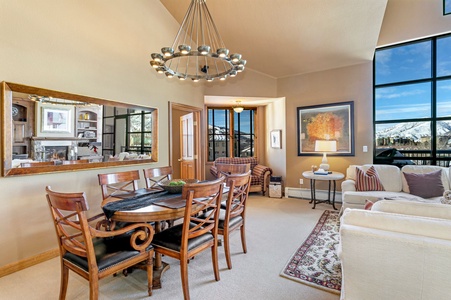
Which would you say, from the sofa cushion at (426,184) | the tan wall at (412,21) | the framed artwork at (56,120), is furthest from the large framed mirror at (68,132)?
the tan wall at (412,21)

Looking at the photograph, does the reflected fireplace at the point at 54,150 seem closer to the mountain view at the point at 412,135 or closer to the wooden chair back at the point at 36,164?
the wooden chair back at the point at 36,164

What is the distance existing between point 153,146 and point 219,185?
2363 millimetres

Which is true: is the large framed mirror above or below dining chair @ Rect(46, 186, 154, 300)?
above

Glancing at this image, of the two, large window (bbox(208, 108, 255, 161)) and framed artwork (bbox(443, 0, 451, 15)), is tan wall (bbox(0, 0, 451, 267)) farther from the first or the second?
large window (bbox(208, 108, 255, 161))

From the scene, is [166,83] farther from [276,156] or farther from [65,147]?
[276,156]

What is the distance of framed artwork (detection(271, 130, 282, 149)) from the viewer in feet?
19.2

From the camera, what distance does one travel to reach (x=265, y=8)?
3678 millimetres

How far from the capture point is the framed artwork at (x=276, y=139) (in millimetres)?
5840

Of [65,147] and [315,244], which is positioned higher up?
[65,147]

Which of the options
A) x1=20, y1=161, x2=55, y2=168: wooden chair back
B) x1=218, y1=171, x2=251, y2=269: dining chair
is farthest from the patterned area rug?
x1=20, y1=161, x2=55, y2=168: wooden chair back

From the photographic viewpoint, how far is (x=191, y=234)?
198 centimetres

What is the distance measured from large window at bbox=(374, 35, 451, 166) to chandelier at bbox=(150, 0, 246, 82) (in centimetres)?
330

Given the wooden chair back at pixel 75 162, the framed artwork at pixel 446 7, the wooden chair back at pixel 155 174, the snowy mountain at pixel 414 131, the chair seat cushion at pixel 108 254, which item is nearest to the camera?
the chair seat cushion at pixel 108 254

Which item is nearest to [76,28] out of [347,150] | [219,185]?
[219,185]
